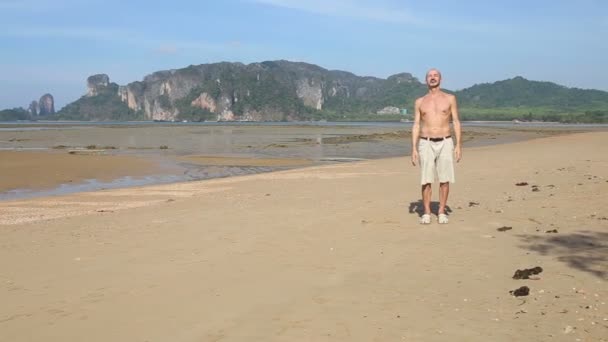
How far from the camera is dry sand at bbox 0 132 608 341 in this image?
11.4ft

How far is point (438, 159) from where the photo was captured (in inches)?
277

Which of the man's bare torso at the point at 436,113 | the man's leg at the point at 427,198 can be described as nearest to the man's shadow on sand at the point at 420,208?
the man's leg at the point at 427,198

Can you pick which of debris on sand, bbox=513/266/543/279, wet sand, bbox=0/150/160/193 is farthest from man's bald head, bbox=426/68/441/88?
wet sand, bbox=0/150/160/193

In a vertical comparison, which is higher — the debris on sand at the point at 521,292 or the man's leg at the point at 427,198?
the man's leg at the point at 427,198

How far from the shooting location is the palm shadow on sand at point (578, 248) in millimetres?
4452

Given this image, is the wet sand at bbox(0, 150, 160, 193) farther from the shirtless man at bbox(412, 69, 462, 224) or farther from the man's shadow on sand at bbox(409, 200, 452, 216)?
the shirtless man at bbox(412, 69, 462, 224)

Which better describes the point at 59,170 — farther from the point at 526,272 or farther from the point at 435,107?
the point at 526,272

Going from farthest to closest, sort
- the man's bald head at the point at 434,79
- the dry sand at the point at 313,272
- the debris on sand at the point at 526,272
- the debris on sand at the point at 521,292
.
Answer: the man's bald head at the point at 434,79
the debris on sand at the point at 526,272
the debris on sand at the point at 521,292
the dry sand at the point at 313,272

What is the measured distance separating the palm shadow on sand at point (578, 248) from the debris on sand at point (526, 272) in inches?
13.2

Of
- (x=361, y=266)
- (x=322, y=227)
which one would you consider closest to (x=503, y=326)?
(x=361, y=266)

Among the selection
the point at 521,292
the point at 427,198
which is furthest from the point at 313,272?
the point at 427,198

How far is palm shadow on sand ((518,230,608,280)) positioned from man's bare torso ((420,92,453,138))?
5.85 feet

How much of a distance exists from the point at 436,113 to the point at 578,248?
253 cm

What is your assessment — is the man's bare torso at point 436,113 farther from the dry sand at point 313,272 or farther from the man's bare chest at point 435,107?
the dry sand at point 313,272
